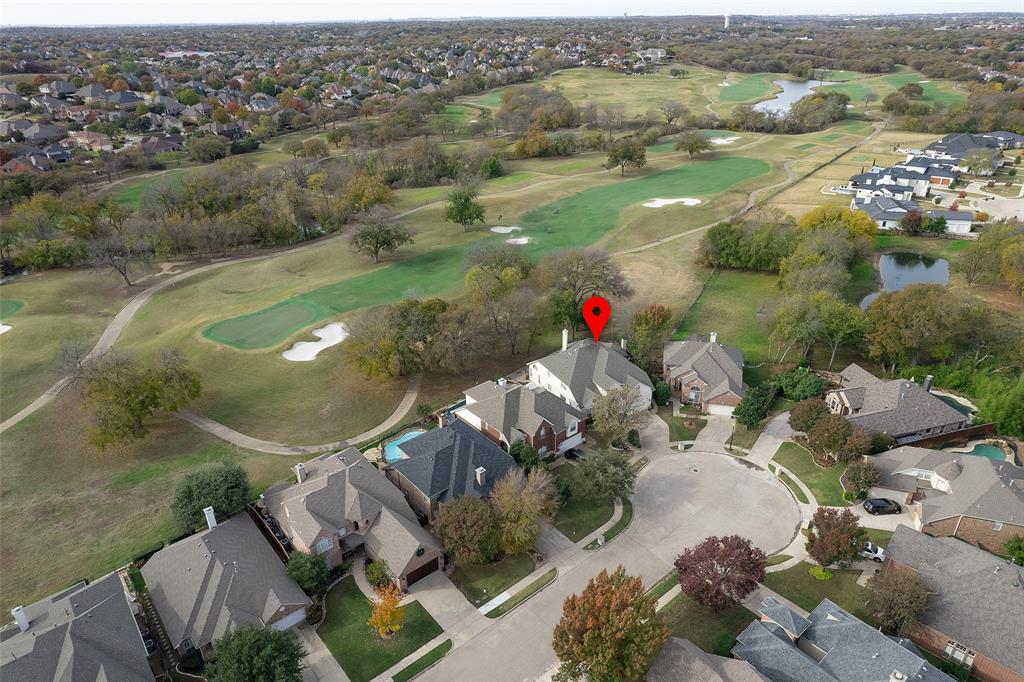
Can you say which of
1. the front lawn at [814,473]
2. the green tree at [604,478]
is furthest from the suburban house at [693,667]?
the front lawn at [814,473]

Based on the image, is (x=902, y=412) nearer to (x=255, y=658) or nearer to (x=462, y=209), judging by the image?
(x=255, y=658)

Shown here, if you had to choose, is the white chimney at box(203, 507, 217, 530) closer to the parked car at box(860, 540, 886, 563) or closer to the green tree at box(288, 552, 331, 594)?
the green tree at box(288, 552, 331, 594)

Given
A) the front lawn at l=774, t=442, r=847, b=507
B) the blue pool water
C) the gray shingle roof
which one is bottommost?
the front lawn at l=774, t=442, r=847, b=507

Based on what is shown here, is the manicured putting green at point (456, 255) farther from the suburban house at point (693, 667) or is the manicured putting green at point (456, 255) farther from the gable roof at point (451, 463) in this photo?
the suburban house at point (693, 667)

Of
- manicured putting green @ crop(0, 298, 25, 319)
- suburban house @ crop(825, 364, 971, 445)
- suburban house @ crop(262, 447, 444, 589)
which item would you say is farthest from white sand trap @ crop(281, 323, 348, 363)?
suburban house @ crop(825, 364, 971, 445)

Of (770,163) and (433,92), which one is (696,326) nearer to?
(770,163)
